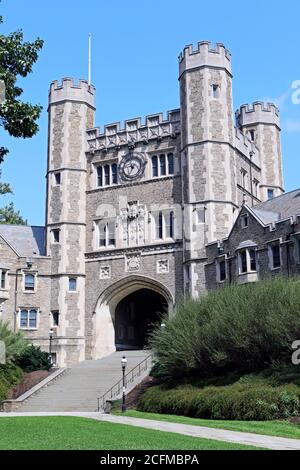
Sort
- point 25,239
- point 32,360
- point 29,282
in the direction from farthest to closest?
1. point 25,239
2. point 29,282
3. point 32,360

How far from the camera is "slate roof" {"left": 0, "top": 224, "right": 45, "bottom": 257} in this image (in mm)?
42656

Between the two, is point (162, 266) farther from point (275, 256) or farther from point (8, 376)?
point (8, 376)

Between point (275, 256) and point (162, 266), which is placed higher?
point (162, 266)

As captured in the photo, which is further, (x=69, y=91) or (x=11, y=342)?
(x=69, y=91)

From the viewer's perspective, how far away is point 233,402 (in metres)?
20.1

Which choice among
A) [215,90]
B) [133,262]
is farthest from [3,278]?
[215,90]

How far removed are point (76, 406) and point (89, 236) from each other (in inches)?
582

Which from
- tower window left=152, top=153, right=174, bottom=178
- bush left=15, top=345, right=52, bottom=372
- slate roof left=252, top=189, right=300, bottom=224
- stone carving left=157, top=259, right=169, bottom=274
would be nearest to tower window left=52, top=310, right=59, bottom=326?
bush left=15, top=345, right=52, bottom=372

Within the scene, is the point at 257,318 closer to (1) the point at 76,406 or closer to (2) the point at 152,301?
(1) the point at 76,406

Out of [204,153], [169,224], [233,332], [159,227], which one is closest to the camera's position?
[233,332]

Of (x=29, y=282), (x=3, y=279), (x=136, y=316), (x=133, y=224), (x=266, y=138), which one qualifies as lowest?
(x=136, y=316)

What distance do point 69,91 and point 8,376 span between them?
64.4ft

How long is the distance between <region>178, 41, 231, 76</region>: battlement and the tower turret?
7308 mm
